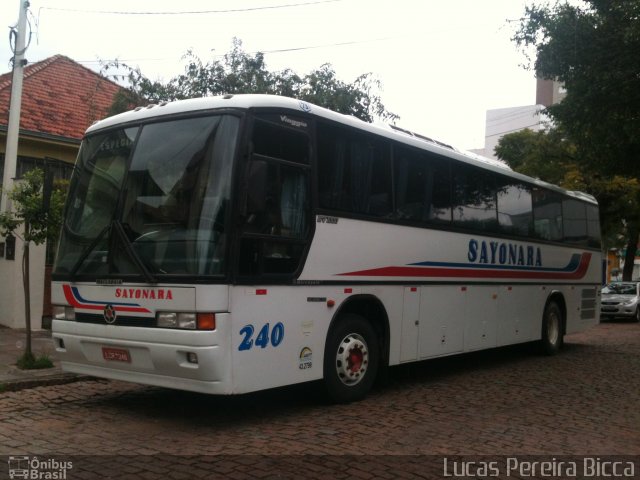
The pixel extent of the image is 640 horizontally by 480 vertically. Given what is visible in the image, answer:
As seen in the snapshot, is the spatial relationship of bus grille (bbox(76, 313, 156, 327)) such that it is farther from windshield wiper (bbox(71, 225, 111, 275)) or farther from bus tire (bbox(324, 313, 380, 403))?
bus tire (bbox(324, 313, 380, 403))

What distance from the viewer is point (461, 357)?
1271 cm

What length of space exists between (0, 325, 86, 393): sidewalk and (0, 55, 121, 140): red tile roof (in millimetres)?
5528

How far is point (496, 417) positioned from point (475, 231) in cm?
374

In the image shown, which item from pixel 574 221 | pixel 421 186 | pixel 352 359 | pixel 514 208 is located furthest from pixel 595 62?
pixel 352 359

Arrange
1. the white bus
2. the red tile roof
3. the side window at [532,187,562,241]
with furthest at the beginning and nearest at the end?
the red tile roof, the side window at [532,187,562,241], the white bus

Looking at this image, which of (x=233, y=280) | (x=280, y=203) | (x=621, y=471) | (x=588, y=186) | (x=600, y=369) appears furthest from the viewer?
(x=588, y=186)

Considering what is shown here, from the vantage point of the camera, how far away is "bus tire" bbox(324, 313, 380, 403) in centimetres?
745

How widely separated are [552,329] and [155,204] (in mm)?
9694

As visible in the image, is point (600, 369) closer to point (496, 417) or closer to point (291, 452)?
point (496, 417)

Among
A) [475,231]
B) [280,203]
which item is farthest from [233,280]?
[475,231]

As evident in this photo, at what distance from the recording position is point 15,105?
1113cm

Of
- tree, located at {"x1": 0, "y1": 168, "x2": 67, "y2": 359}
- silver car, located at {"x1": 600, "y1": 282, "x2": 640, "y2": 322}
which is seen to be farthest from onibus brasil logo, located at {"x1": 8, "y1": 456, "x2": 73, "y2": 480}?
silver car, located at {"x1": 600, "y1": 282, "x2": 640, "y2": 322}

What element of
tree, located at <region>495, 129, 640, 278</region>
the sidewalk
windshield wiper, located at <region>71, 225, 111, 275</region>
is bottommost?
the sidewalk

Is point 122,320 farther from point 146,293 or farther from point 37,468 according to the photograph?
point 37,468
